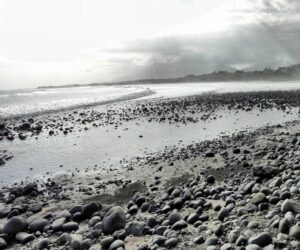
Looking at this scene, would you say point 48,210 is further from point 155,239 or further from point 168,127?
point 168,127

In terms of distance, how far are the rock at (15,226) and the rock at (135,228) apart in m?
2.46

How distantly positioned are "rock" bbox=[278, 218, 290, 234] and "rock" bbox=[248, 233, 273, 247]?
35 centimetres

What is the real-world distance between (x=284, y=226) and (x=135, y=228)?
282 centimetres

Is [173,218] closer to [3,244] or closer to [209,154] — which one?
[3,244]

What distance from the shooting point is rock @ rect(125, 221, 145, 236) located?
7749mm

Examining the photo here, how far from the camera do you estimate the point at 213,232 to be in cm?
700

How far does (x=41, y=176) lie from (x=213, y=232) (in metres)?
8.41

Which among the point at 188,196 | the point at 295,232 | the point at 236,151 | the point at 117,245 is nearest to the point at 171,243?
the point at 117,245

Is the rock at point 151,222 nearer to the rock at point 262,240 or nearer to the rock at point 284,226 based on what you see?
the rock at point 262,240

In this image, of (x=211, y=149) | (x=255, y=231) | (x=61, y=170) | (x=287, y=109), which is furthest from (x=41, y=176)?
(x=287, y=109)

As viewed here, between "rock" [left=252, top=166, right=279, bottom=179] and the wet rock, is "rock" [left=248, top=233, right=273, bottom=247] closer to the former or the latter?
the wet rock

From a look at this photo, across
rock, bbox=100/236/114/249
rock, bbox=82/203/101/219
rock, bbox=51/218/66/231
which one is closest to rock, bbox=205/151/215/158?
rock, bbox=82/203/101/219

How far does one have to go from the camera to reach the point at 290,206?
23.5 feet

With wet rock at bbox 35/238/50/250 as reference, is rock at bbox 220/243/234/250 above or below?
above
